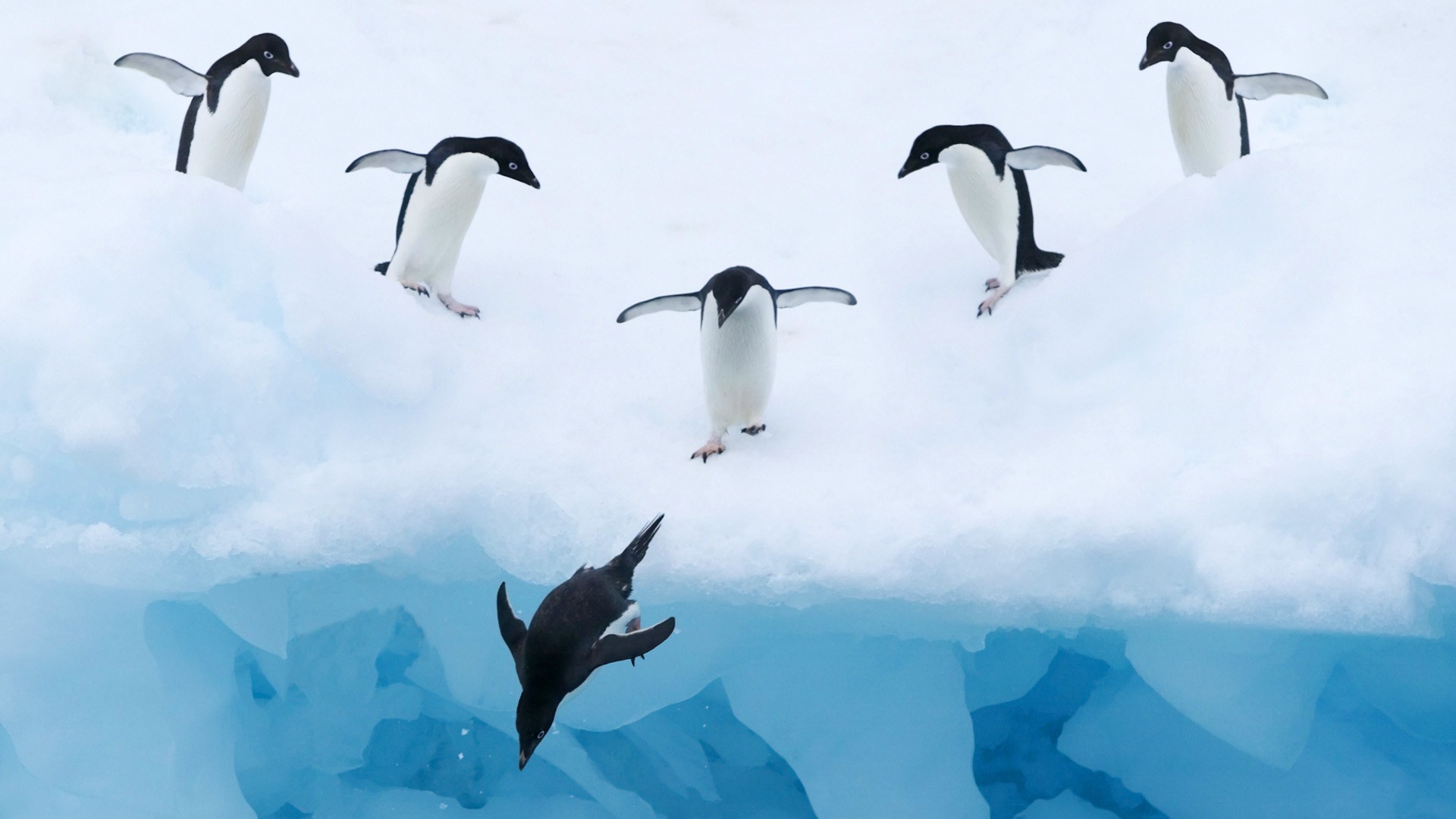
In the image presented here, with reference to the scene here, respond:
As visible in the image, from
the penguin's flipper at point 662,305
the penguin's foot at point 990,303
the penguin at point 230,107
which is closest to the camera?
the penguin's flipper at point 662,305

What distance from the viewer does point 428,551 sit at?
2.40 metres

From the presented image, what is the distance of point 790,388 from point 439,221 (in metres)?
0.96

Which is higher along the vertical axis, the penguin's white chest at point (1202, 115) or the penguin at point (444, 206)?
the penguin's white chest at point (1202, 115)

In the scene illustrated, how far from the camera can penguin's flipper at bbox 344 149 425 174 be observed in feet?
10.6

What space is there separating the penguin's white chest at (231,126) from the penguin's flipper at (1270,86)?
2.50 m

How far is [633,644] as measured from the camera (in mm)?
2000

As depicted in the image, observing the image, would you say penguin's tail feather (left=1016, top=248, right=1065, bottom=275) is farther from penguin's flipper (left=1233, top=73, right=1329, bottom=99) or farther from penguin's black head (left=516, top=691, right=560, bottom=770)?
penguin's black head (left=516, top=691, right=560, bottom=770)

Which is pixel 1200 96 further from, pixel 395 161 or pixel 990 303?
pixel 395 161

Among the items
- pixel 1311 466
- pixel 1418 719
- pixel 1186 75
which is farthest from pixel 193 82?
pixel 1418 719

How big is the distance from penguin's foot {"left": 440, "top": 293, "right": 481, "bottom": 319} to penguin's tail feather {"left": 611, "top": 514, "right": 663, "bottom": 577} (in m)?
1.03

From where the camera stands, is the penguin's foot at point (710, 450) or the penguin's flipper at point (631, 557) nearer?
the penguin's flipper at point (631, 557)

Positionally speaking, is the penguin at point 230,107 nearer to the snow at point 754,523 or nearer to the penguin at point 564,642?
the snow at point 754,523

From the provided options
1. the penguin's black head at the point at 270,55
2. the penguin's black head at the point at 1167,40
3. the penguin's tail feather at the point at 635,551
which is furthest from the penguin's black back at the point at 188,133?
the penguin's black head at the point at 1167,40

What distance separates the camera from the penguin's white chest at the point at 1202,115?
10.5ft
